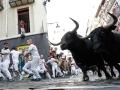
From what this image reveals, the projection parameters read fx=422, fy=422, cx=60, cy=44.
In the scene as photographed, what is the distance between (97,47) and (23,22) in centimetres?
1721

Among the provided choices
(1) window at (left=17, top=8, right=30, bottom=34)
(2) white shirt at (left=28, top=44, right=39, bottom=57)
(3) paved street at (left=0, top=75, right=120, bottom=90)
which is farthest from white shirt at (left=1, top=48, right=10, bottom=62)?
(1) window at (left=17, top=8, right=30, bottom=34)

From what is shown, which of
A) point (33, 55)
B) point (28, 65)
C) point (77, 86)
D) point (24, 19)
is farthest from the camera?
point (24, 19)

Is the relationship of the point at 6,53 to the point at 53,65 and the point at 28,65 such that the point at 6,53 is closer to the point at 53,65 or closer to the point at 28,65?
the point at 28,65

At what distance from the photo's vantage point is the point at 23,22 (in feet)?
97.9

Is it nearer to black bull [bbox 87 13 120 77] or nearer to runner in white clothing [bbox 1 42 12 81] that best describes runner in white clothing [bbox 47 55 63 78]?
runner in white clothing [bbox 1 42 12 81]

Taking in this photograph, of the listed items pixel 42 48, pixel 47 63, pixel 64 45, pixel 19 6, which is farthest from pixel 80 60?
pixel 19 6

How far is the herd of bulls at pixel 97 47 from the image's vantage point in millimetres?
13211

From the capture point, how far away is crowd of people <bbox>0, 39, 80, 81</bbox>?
1856 centimetres

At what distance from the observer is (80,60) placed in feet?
49.1

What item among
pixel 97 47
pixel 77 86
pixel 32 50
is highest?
pixel 97 47

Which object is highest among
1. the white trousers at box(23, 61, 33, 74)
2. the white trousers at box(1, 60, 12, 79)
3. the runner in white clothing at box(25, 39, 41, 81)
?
the runner in white clothing at box(25, 39, 41, 81)

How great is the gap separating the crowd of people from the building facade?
2.10 m

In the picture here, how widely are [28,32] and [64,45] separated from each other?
1579 centimetres

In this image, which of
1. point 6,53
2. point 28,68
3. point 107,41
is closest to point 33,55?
point 28,68
